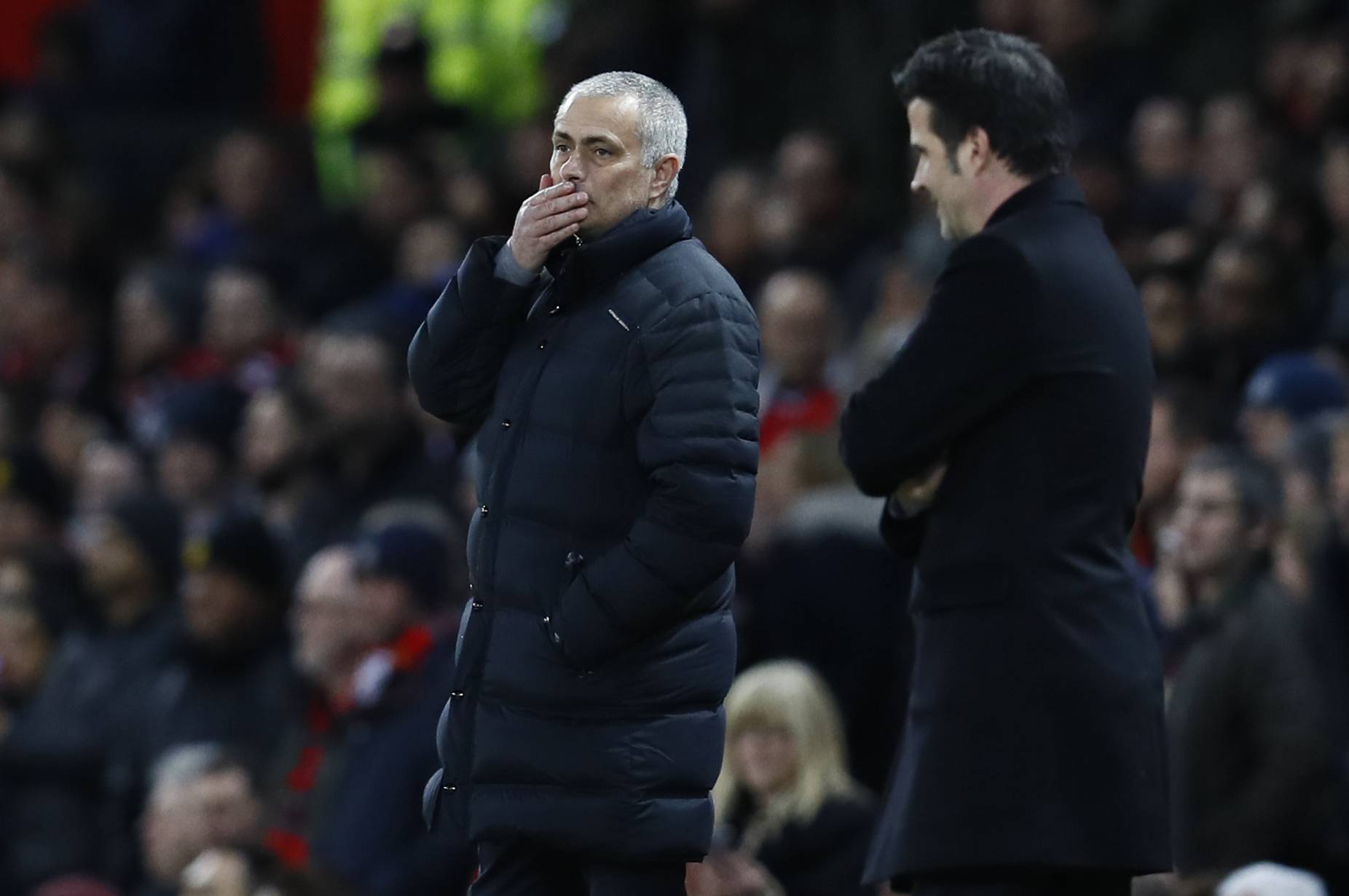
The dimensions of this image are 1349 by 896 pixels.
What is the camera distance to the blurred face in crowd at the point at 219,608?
8766 millimetres

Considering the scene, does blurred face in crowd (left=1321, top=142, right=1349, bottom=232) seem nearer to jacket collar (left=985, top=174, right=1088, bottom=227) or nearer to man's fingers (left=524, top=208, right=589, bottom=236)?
jacket collar (left=985, top=174, right=1088, bottom=227)

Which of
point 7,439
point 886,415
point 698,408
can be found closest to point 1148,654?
point 886,415

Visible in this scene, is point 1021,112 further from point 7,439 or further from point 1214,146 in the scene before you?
point 7,439

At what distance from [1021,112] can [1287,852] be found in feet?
8.85

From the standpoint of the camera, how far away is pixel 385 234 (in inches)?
503

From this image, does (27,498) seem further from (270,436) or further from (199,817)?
(199,817)

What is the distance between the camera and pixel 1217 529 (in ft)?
21.3

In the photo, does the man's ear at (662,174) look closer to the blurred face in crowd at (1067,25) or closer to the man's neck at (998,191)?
the man's neck at (998,191)

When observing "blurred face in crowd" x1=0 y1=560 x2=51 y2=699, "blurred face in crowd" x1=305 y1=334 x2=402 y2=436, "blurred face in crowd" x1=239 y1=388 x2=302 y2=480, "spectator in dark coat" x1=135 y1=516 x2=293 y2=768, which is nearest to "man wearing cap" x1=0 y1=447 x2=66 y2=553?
"blurred face in crowd" x1=0 y1=560 x2=51 y2=699

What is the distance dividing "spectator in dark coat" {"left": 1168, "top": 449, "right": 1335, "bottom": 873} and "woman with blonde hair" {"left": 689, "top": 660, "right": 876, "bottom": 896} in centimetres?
90

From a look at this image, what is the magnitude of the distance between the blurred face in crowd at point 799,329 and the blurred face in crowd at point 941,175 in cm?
501

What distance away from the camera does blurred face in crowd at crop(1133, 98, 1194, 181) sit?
1021cm

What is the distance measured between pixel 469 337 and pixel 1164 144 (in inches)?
257

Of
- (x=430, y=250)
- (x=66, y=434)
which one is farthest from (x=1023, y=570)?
(x=66, y=434)
